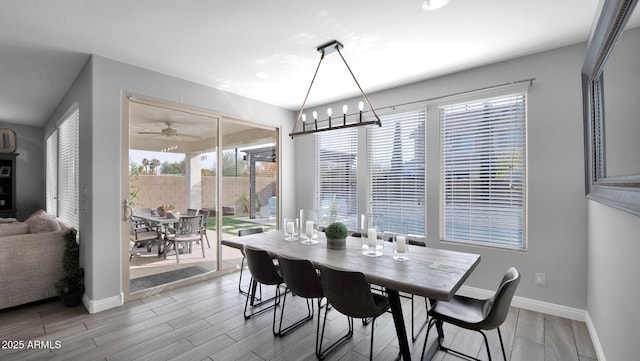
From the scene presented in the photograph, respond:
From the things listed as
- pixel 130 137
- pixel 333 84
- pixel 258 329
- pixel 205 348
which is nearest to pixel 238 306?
pixel 258 329

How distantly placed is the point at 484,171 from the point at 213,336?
3.39m

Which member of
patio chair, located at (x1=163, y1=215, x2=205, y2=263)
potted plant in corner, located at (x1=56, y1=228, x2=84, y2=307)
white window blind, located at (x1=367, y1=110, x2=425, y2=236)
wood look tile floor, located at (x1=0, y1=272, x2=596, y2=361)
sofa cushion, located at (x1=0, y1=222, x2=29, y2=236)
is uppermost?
white window blind, located at (x1=367, y1=110, x2=425, y2=236)

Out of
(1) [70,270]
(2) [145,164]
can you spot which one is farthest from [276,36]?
A: (1) [70,270]

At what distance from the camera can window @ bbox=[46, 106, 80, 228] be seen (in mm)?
4117

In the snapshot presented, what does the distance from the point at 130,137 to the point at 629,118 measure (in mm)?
4311

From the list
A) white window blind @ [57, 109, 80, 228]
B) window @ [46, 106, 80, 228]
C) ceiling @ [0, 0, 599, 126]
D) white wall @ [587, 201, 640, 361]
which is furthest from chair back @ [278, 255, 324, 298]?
white window blind @ [57, 109, 80, 228]

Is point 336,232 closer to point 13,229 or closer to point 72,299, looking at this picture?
point 72,299

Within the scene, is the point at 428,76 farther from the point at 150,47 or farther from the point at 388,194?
the point at 150,47

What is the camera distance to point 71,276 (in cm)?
325

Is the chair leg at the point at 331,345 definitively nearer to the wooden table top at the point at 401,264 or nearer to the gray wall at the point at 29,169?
the wooden table top at the point at 401,264

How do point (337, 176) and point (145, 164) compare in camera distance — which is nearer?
point (145, 164)

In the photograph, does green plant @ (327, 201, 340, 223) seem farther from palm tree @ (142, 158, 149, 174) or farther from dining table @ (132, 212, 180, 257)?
palm tree @ (142, 158, 149, 174)

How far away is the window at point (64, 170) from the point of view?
412 cm

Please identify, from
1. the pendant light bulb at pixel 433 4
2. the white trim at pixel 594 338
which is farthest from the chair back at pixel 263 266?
the white trim at pixel 594 338
